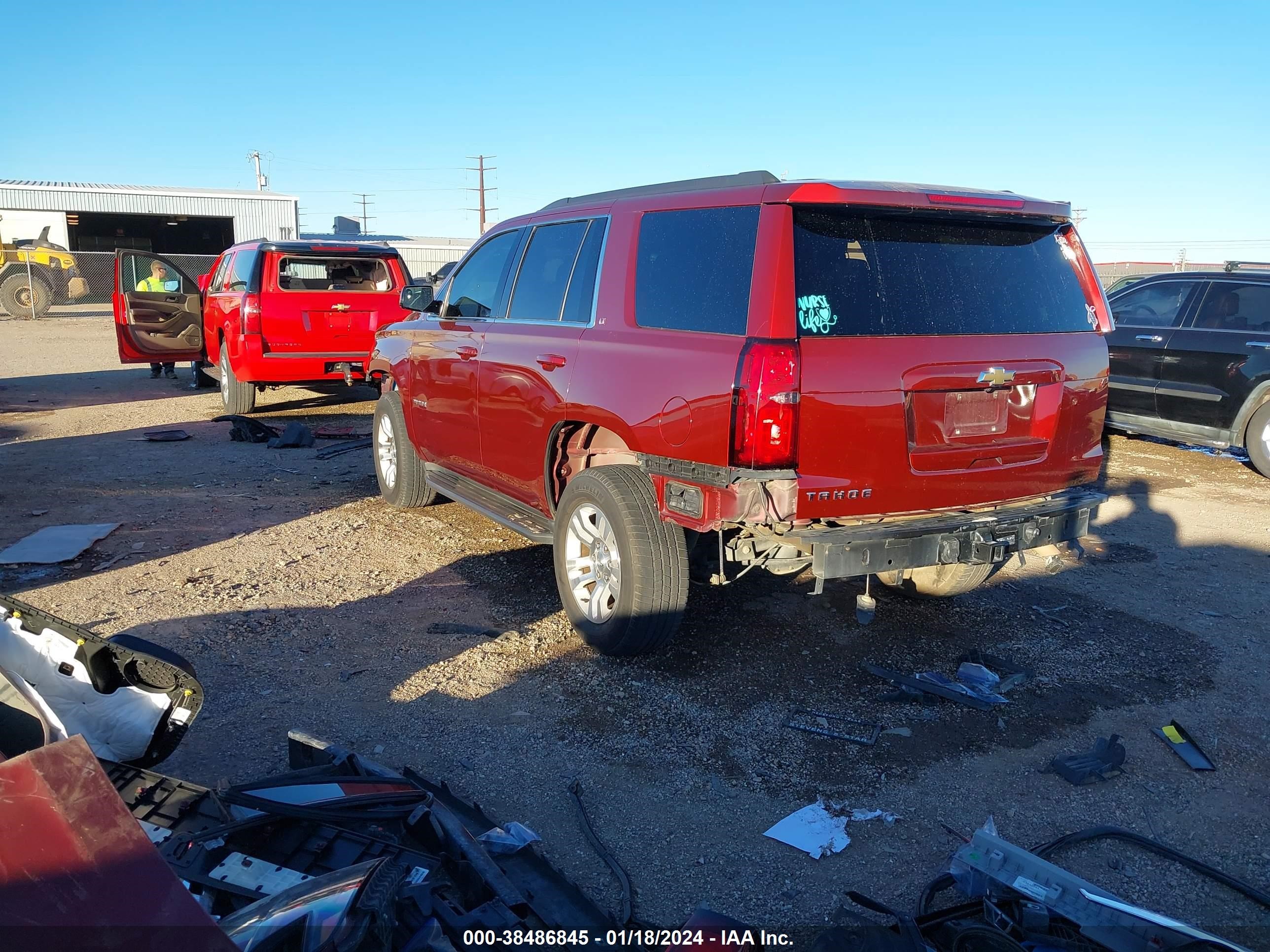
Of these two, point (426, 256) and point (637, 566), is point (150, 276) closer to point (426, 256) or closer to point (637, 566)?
point (637, 566)

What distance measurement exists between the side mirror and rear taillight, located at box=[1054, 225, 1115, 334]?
4.00 m

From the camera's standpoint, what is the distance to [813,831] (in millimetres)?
3213

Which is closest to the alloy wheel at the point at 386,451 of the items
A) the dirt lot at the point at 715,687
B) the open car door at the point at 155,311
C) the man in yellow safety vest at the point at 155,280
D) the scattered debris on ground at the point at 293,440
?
the dirt lot at the point at 715,687

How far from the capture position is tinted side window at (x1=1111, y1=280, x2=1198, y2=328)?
945 cm

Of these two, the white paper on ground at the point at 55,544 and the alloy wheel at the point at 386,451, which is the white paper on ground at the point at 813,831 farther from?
the white paper on ground at the point at 55,544

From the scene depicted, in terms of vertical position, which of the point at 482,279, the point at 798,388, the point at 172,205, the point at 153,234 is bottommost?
the point at 798,388

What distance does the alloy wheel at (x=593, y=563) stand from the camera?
4426 mm

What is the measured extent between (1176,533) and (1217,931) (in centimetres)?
494

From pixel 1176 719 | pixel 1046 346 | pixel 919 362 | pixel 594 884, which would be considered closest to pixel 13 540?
pixel 594 884

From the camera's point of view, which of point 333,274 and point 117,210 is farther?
point 117,210

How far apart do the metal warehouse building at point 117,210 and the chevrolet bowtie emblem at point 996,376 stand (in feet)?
135

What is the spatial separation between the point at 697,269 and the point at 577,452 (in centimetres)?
121

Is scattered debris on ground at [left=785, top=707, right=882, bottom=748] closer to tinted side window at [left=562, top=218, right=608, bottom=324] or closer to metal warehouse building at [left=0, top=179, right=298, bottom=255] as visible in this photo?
tinted side window at [left=562, top=218, right=608, bottom=324]

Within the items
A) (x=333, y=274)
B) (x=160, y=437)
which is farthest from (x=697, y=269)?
(x=333, y=274)
